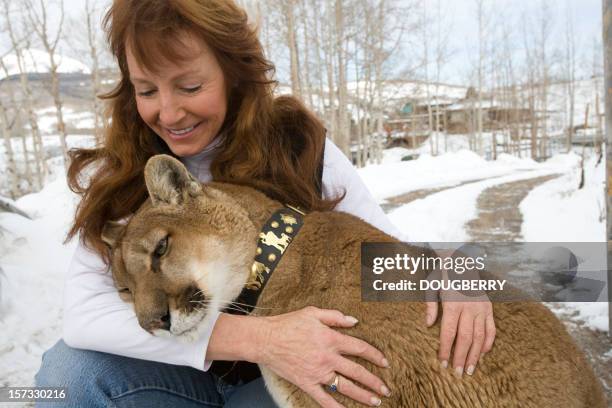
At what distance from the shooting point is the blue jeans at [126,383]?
7.65 feet

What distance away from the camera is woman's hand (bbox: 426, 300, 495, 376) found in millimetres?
2086

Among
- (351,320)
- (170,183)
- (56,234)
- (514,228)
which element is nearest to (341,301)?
(351,320)

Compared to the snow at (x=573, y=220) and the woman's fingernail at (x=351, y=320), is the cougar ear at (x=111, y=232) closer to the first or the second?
the woman's fingernail at (x=351, y=320)

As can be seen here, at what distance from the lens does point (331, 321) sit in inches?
84.1

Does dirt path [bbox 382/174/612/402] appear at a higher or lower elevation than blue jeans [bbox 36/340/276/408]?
lower

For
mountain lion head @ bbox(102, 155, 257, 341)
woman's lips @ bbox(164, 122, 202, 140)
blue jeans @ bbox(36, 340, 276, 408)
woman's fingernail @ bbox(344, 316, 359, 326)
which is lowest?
blue jeans @ bbox(36, 340, 276, 408)

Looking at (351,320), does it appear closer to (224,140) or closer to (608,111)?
(224,140)

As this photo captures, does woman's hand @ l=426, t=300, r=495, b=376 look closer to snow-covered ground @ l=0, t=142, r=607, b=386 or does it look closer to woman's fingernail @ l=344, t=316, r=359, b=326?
woman's fingernail @ l=344, t=316, r=359, b=326

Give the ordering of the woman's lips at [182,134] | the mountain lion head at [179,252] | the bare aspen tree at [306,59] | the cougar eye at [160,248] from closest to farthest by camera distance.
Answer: the mountain lion head at [179,252], the cougar eye at [160,248], the woman's lips at [182,134], the bare aspen tree at [306,59]

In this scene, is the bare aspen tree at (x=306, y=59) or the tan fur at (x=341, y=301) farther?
the bare aspen tree at (x=306, y=59)

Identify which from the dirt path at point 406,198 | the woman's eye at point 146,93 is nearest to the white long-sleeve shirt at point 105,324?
the woman's eye at point 146,93

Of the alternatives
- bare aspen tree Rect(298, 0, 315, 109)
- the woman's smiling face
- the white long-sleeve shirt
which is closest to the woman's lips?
the woman's smiling face

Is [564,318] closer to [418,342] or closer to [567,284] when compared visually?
[567,284]

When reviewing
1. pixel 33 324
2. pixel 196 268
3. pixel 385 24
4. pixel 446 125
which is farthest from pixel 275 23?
pixel 446 125
